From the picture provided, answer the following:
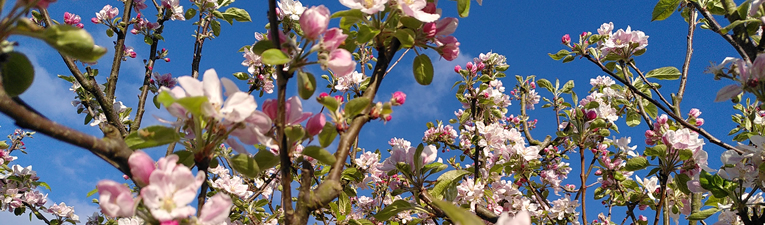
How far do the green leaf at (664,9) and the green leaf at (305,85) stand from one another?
5.67 ft

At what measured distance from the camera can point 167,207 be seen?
2.40 ft

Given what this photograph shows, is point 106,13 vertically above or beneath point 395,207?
above

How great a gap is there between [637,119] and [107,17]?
373 cm

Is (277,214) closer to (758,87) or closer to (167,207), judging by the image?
(167,207)

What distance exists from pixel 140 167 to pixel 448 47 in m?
0.87

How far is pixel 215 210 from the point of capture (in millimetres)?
756

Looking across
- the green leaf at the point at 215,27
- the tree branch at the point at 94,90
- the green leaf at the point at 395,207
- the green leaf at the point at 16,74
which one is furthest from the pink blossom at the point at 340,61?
the green leaf at the point at 215,27

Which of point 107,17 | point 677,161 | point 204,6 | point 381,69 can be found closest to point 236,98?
point 381,69

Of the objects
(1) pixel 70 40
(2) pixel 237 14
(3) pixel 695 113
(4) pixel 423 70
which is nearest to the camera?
(1) pixel 70 40

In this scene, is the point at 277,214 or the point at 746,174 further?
the point at 277,214

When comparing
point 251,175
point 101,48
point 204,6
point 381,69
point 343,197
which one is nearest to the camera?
point 101,48

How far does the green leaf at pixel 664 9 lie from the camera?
5.95 ft

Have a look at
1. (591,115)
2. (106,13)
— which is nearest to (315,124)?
(591,115)

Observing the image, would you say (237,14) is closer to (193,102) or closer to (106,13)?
(106,13)
